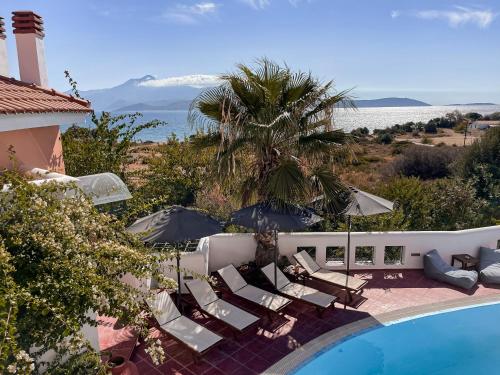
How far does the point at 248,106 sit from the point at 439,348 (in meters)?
8.29

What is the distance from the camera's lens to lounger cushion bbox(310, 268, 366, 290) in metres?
10.7

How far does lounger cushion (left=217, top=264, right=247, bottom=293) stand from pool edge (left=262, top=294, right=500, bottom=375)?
8.71 feet

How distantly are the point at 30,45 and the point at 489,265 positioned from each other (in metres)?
15.9

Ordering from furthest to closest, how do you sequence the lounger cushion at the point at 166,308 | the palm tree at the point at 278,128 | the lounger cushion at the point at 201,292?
the palm tree at the point at 278,128, the lounger cushion at the point at 201,292, the lounger cushion at the point at 166,308

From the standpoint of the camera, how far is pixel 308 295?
10133mm

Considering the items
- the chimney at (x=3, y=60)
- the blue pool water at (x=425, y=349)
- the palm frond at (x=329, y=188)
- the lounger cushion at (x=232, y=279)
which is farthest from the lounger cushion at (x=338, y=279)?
the chimney at (x=3, y=60)

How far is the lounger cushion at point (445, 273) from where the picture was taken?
11.4 metres

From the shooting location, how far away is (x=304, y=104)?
1036 centimetres

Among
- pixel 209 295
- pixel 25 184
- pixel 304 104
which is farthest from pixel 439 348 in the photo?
pixel 25 184

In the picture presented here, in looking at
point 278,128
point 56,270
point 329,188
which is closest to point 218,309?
point 329,188

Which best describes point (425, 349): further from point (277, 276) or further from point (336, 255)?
point (336, 255)

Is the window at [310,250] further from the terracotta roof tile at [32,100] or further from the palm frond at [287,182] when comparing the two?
the terracotta roof tile at [32,100]

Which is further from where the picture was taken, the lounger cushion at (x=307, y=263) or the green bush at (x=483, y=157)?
the green bush at (x=483, y=157)

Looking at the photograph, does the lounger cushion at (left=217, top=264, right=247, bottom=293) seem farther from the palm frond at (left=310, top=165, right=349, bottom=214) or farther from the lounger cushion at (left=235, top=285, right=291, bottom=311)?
the palm frond at (left=310, top=165, right=349, bottom=214)
